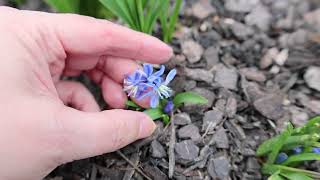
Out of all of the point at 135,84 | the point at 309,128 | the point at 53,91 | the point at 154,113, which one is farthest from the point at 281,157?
the point at 53,91

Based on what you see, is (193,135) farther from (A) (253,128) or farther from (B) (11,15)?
(B) (11,15)

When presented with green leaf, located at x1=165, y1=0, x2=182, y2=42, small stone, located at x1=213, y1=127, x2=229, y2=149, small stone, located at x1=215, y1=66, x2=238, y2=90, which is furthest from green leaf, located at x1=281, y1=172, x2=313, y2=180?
green leaf, located at x1=165, y1=0, x2=182, y2=42

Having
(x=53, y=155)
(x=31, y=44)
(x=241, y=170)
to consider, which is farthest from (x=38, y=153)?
(x=241, y=170)

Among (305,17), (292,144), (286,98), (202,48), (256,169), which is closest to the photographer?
(292,144)

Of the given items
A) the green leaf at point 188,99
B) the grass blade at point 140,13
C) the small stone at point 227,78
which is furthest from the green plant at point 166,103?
the grass blade at point 140,13

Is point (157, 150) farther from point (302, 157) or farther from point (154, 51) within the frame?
point (302, 157)

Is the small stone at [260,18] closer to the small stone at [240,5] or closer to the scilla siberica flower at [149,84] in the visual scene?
the small stone at [240,5]
